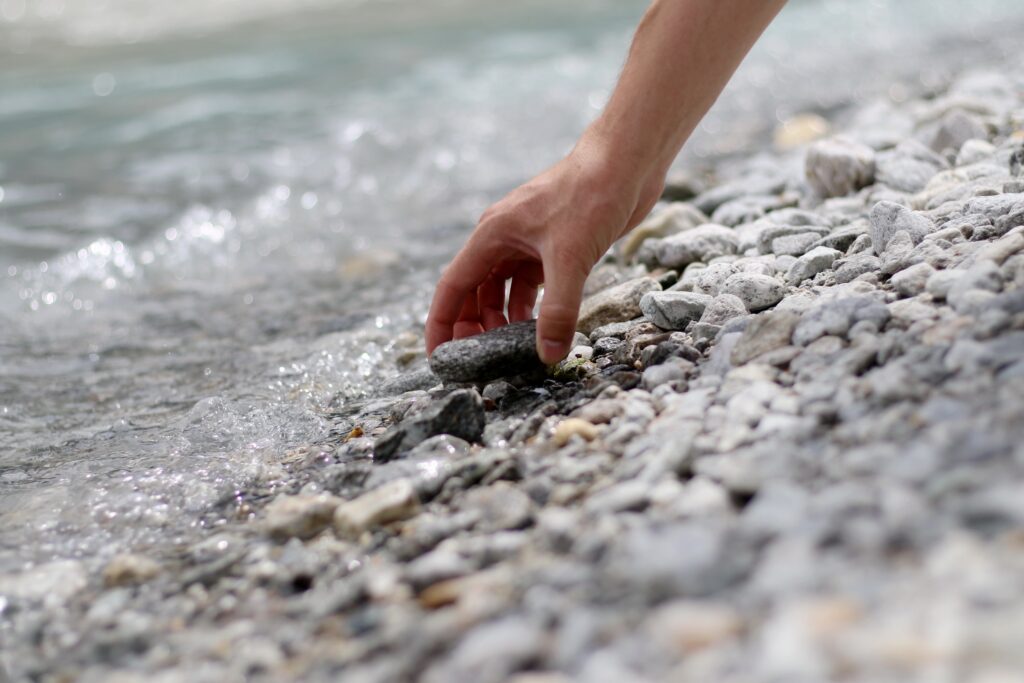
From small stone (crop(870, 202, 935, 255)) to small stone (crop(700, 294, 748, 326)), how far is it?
0.47 metres

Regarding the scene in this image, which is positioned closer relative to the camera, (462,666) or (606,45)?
(462,666)

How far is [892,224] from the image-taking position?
2.38 m

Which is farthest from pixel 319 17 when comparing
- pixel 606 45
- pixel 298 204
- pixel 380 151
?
pixel 298 204

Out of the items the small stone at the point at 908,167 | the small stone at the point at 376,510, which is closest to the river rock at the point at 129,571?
the small stone at the point at 376,510

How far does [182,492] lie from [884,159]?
296 centimetres

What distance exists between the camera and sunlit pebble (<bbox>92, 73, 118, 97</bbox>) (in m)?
9.46

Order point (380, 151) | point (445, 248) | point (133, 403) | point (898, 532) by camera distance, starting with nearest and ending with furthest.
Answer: point (898, 532)
point (133, 403)
point (445, 248)
point (380, 151)

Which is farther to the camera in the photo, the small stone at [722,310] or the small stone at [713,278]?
the small stone at [713,278]

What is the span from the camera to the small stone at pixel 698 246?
294cm

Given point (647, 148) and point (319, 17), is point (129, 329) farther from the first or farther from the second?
point (319, 17)

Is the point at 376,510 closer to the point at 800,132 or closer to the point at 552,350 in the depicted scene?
the point at 552,350

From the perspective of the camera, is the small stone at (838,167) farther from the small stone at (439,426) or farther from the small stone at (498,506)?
the small stone at (498,506)

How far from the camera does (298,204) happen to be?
5.38 metres

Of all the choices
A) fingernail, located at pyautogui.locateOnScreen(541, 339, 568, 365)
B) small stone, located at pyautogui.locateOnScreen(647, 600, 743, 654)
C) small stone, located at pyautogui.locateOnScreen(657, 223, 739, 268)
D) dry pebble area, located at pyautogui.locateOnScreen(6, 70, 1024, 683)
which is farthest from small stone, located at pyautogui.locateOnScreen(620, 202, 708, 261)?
small stone, located at pyautogui.locateOnScreen(647, 600, 743, 654)
